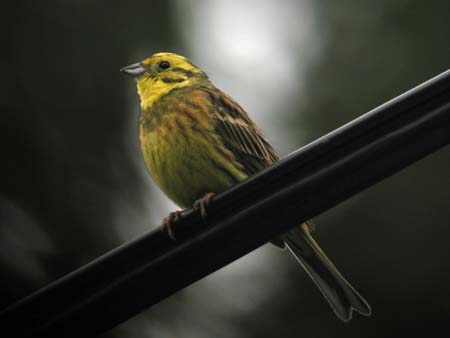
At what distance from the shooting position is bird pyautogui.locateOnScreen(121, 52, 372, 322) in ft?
13.5

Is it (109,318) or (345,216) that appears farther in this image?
(345,216)

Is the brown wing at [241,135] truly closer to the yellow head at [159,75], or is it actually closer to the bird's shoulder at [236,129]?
the bird's shoulder at [236,129]

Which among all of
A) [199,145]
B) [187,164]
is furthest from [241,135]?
[187,164]

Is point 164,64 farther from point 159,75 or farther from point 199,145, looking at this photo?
point 199,145

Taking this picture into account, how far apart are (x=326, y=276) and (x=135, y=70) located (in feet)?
4.77

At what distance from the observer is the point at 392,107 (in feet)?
8.59

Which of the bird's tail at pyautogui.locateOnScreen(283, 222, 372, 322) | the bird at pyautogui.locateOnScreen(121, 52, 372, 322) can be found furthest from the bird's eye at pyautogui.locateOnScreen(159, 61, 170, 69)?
the bird's tail at pyautogui.locateOnScreen(283, 222, 372, 322)

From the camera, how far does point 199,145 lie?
442 centimetres

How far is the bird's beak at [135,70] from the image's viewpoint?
482cm

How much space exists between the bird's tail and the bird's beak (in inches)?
45.4

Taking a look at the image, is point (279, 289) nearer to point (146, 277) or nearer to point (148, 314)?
point (148, 314)

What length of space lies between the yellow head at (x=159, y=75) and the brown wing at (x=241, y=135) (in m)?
0.17

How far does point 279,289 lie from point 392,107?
3228mm

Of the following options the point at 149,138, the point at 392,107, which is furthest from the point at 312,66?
the point at 392,107
